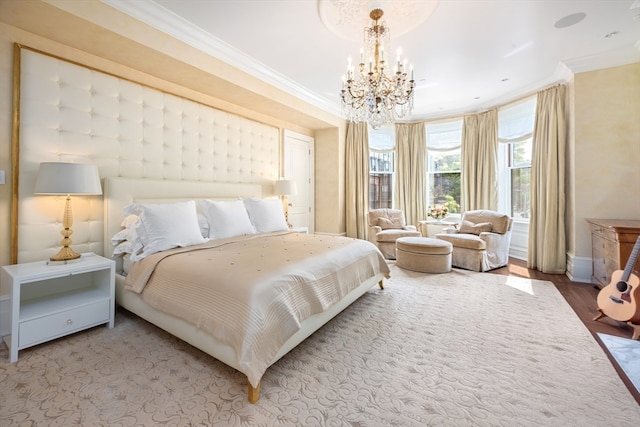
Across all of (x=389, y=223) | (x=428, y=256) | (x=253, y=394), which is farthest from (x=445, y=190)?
(x=253, y=394)

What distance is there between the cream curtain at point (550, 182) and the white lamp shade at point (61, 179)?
5.77m

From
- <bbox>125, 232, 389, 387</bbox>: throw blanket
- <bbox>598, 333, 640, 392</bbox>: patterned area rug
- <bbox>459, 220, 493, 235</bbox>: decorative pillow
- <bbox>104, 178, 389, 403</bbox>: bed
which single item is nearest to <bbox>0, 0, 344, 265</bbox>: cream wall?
<bbox>104, 178, 389, 403</bbox>: bed

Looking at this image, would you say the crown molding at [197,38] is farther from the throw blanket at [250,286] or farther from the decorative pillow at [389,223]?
the decorative pillow at [389,223]

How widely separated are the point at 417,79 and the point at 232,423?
4625 millimetres

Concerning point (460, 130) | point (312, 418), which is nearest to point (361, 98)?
point (312, 418)

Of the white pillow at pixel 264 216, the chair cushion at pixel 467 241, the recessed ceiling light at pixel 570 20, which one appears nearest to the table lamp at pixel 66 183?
the white pillow at pixel 264 216

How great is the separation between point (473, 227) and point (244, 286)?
4.32 meters

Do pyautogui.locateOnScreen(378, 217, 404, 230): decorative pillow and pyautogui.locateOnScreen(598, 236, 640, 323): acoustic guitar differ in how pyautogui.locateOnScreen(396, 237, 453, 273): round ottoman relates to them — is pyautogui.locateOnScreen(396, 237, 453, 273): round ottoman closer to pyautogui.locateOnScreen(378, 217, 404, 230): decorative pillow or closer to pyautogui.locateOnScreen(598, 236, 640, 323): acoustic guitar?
pyautogui.locateOnScreen(378, 217, 404, 230): decorative pillow

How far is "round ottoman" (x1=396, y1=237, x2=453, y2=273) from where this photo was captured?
13.2 feet

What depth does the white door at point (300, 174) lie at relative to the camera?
5297mm

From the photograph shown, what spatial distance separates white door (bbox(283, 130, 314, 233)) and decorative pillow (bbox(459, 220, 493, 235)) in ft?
9.71

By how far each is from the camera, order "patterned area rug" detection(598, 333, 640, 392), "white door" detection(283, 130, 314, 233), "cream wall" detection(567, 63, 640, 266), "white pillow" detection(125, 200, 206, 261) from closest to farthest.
Result: "patterned area rug" detection(598, 333, 640, 392) < "white pillow" detection(125, 200, 206, 261) < "cream wall" detection(567, 63, 640, 266) < "white door" detection(283, 130, 314, 233)

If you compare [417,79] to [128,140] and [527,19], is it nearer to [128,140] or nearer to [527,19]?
[527,19]

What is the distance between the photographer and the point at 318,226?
6.00 meters
